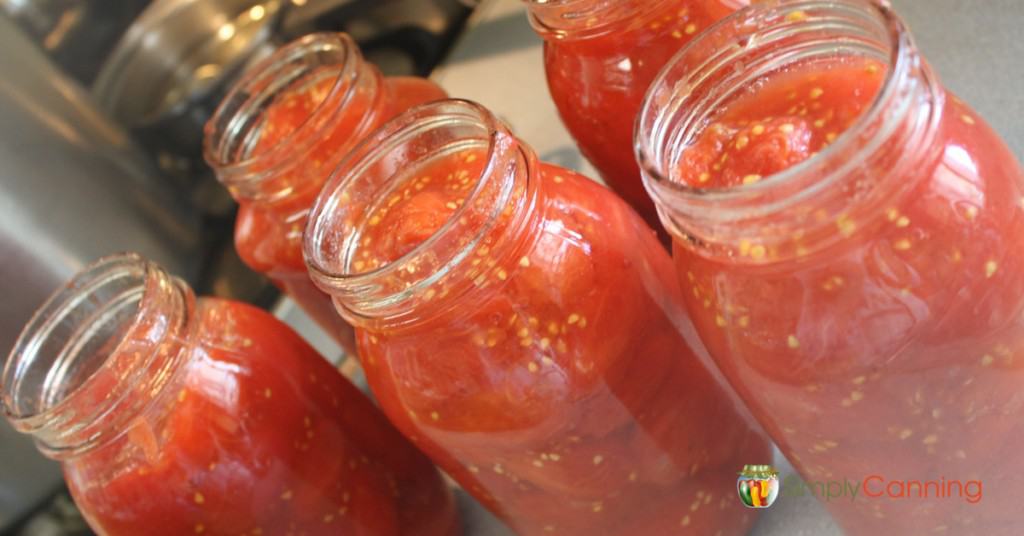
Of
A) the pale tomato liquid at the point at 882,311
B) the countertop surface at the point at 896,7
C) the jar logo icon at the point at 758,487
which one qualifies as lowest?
the jar logo icon at the point at 758,487

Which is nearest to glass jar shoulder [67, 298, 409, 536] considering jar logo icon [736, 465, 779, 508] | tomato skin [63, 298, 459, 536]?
tomato skin [63, 298, 459, 536]

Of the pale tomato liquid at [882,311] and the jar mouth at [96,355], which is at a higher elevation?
the jar mouth at [96,355]

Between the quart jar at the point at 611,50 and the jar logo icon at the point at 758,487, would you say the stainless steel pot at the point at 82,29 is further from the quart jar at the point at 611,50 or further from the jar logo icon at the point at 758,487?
the jar logo icon at the point at 758,487

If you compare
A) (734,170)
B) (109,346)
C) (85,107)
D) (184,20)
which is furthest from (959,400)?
(184,20)

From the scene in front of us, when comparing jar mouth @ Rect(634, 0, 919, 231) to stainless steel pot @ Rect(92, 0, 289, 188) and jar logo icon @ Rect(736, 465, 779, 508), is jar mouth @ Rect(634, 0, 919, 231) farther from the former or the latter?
stainless steel pot @ Rect(92, 0, 289, 188)

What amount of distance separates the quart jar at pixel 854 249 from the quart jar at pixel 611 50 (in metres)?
0.10

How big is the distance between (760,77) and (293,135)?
363 millimetres

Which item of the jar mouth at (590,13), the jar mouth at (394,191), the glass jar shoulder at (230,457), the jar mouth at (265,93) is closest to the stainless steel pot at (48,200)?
the jar mouth at (265,93)

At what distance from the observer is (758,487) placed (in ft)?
1.87

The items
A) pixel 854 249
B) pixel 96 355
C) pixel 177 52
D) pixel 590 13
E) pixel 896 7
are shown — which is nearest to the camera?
pixel 854 249

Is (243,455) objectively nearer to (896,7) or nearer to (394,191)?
(394,191)

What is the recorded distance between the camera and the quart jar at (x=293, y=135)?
0.70 m

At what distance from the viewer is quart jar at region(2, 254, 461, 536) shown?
1.94ft

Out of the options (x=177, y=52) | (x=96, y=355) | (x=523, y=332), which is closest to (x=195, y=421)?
(x=96, y=355)
